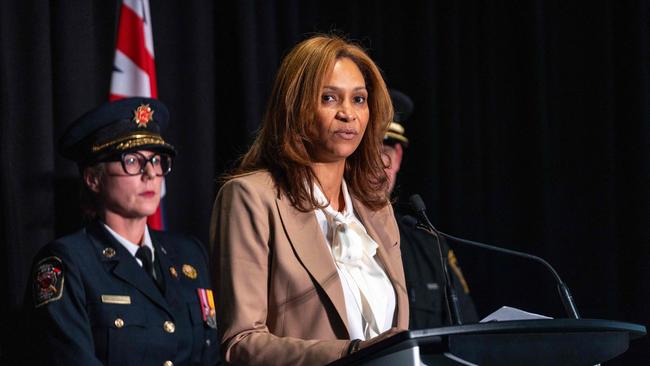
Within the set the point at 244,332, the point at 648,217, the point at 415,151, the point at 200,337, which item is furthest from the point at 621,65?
the point at 244,332

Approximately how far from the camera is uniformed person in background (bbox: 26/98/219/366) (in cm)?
251

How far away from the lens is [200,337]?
282 centimetres

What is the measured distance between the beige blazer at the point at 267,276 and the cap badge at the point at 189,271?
137 cm

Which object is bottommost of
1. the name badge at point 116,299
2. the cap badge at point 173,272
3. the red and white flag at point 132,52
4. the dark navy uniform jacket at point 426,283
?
the dark navy uniform jacket at point 426,283

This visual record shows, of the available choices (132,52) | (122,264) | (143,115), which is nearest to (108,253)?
(122,264)

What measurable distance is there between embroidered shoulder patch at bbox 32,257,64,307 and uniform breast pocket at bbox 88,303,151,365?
0.37 feet

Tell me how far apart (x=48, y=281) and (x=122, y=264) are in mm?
239

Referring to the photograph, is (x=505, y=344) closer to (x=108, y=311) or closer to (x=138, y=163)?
(x=108, y=311)

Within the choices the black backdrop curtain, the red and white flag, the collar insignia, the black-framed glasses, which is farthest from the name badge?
the black backdrop curtain

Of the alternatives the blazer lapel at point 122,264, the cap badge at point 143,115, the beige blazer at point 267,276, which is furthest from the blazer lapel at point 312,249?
the cap badge at point 143,115

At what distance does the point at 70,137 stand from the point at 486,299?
199cm

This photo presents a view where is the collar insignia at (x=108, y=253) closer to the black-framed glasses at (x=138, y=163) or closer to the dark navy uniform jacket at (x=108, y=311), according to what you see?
the dark navy uniform jacket at (x=108, y=311)

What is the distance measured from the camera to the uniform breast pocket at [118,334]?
2553 mm

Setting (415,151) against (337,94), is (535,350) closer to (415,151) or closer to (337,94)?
(337,94)
